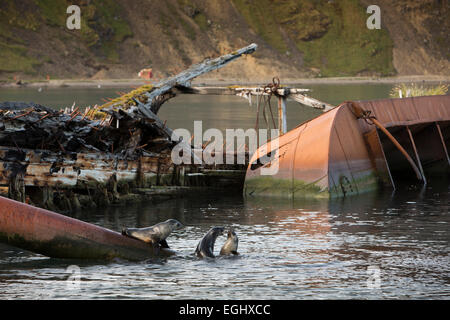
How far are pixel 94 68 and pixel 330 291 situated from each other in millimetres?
130370

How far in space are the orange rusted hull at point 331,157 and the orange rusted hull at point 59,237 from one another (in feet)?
27.0

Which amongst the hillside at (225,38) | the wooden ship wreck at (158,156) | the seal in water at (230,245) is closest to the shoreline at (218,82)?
the hillside at (225,38)

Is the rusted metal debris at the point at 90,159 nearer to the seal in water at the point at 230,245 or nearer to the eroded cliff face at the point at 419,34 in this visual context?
the seal in water at the point at 230,245

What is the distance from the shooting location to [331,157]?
22.1 metres

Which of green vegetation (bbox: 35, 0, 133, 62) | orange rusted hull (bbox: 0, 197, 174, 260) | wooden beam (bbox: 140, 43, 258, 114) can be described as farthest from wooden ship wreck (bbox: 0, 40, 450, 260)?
green vegetation (bbox: 35, 0, 133, 62)

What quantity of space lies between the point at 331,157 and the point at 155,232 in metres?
8.47

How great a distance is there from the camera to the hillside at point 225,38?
14062cm

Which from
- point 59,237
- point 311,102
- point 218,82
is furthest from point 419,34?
point 59,237

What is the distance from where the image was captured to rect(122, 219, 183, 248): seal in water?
14.6 meters

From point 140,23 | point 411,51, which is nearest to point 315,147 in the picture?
point 140,23

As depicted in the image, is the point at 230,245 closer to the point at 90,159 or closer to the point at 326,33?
the point at 90,159

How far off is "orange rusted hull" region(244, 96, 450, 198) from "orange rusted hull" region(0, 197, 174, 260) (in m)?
8.24

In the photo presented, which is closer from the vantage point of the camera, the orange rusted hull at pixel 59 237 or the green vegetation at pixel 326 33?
the orange rusted hull at pixel 59 237
